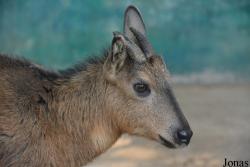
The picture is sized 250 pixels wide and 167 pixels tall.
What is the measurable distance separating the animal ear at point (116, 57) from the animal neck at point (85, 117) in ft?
0.42

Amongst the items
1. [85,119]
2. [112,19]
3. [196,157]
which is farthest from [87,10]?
[85,119]

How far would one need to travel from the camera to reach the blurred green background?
547 inches

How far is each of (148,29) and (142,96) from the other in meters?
7.62

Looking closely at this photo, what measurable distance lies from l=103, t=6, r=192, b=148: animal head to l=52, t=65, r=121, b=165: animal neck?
0.11 meters

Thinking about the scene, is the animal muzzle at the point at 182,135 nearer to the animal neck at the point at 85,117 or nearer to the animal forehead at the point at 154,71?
the animal forehead at the point at 154,71

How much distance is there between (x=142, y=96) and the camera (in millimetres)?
6418

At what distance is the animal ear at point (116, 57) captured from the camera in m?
6.27

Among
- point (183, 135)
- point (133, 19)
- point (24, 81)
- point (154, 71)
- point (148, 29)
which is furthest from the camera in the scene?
point (148, 29)

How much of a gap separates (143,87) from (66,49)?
7689 millimetres

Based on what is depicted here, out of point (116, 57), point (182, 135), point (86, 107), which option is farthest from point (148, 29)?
point (182, 135)

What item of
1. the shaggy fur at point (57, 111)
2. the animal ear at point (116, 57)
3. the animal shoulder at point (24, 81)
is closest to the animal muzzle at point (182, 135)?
the shaggy fur at point (57, 111)

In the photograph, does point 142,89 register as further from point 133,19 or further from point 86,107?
point 133,19

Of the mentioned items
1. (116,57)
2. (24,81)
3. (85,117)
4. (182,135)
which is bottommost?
(182,135)

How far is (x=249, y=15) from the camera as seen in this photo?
47.4 ft
